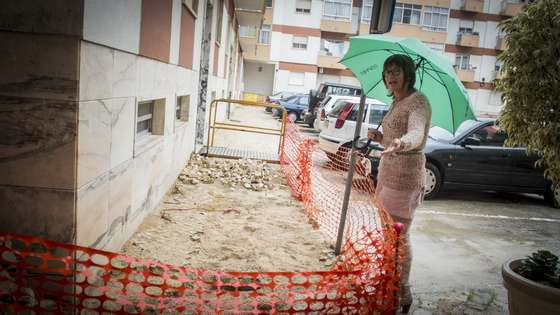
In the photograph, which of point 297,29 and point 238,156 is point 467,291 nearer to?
point 238,156

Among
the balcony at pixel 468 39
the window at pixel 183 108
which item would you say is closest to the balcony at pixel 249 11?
the window at pixel 183 108

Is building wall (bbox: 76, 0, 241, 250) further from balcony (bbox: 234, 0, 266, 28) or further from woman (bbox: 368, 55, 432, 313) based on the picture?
balcony (bbox: 234, 0, 266, 28)

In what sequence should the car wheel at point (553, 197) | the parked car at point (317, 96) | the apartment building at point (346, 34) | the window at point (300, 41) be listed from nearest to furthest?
the car wheel at point (553, 197), the parked car at point (317, 96), the apartment building at point (346, 34), the window at point (300, 41)

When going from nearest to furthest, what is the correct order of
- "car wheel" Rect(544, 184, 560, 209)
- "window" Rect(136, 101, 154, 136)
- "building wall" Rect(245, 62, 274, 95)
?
"window" Rect(136, 101, 154, 136) → "car wheel" Rect(544, 184, 560, 209) → "building wall" Rect(245, 62, 274, 95)

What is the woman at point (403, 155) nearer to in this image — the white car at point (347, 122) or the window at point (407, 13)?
the white car at point (347, 122)

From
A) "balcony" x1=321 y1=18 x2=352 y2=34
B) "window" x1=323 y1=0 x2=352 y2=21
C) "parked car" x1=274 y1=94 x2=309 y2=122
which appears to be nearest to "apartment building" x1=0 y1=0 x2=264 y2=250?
"parked car" x1=274 y1=94 x2=309 y2=122

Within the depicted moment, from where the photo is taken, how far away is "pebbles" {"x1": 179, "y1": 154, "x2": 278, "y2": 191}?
23.4 feet

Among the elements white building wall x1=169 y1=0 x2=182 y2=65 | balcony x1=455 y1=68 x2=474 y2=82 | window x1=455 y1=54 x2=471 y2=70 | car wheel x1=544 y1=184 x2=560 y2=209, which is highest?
window x1=455 y1=54 x2=471 y2=70

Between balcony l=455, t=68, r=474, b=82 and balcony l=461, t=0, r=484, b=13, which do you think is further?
balcony l=455, t=68, r=474, b=82

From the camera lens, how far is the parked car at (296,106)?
77.4 feet

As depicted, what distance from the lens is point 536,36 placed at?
290cm

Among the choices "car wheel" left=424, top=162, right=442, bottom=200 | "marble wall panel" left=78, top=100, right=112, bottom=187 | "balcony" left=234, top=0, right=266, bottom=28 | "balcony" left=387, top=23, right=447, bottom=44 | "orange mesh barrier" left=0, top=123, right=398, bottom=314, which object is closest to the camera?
"orange mesh barrier" left=0, top=123, right=398, bottom=314

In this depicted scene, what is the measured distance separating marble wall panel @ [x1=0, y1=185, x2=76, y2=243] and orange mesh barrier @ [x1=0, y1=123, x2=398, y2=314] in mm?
100

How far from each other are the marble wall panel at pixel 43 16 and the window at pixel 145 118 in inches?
92.2
